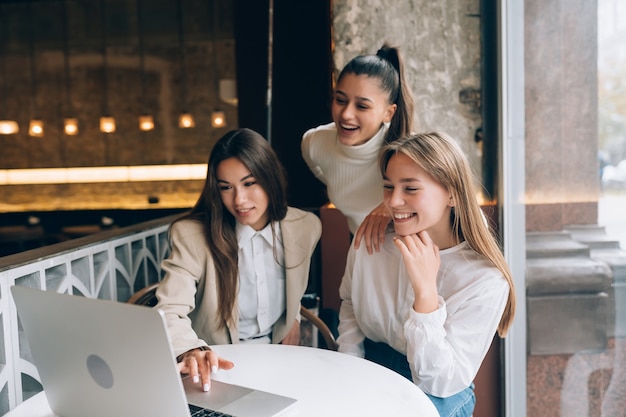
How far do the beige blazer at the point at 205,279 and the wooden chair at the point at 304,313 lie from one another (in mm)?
58

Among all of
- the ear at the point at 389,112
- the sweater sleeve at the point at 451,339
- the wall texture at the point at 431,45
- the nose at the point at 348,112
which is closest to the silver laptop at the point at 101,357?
the sweater sleeve at the point at 451,339

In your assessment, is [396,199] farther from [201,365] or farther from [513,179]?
[513,179]

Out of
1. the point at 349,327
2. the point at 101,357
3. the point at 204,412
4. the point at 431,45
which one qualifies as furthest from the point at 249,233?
the point at 431,45

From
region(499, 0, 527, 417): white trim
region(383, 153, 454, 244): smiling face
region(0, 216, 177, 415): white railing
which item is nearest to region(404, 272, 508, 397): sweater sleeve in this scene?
region(383, 153, 454, 244): smiling face

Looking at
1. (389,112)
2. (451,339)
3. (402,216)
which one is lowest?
(451,339)

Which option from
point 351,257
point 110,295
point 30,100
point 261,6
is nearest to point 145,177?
point 30,100

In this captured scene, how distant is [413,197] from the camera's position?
5.10 feet

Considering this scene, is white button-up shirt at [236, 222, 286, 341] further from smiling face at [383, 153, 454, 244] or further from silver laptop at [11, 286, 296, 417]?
silver laptop at [11, 286, 296, 417]

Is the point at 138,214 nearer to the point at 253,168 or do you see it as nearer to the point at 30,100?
the point at 30,100

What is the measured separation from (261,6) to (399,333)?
336cm

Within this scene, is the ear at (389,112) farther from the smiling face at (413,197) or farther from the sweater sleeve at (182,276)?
the sweater sleeve at (182,276)

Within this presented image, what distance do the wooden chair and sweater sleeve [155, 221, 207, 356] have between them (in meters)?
0.18

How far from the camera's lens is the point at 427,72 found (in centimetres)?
258

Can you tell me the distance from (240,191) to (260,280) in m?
0.34
